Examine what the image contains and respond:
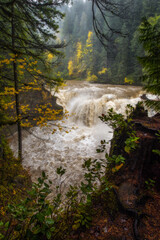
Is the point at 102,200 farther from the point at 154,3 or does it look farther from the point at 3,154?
the point at 154,3

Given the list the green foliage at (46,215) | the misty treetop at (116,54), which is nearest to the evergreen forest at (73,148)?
the green foliage at (46,215)

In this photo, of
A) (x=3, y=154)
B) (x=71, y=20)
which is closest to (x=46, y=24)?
(x=3, y=154)

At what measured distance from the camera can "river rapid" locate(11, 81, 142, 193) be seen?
6720 mm

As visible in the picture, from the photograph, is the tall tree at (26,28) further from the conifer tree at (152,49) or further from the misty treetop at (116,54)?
the misty treetop at (116,54)

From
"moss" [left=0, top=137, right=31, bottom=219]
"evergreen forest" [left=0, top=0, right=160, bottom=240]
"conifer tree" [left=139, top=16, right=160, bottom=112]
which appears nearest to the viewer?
"evergreen forest" [left=0, top=0, right=160, bottom=240]

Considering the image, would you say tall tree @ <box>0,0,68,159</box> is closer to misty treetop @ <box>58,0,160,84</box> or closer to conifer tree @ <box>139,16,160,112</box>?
conifer tree @ <box>139,16,160,112</box>

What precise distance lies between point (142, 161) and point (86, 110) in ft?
31.2

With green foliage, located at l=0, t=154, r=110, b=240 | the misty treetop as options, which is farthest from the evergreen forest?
the misty treetop

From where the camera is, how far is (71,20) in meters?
48.3

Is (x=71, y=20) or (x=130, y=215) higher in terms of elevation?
(x=71, y=20)

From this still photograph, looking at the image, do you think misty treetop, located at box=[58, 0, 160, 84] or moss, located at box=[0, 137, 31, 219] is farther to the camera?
misty treetop, located at box=[58, 0, 160, 84]

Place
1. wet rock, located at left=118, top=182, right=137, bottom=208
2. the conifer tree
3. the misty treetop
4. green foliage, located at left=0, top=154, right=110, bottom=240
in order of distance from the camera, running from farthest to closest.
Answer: the misty treetop
the conifer tree
wet rock, located at left=118, top=182, right=137, bottom=208
green foliage, located at left=0, top=154, right=110, bottom=240

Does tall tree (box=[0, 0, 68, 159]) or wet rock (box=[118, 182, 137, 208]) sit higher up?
tall tree (box=[0, 0, 68, 159])

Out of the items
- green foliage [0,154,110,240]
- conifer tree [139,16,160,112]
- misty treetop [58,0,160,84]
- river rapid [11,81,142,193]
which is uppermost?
misty treetop [58,0,160,84]
